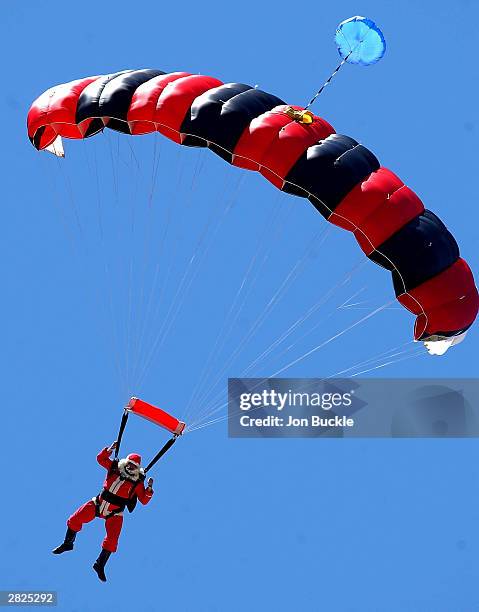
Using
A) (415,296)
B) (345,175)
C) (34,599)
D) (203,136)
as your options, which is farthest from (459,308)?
(34,599)

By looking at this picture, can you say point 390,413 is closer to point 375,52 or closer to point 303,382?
point 303,382

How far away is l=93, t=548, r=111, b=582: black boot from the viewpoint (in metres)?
17.9

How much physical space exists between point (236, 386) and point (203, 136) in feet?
20.8

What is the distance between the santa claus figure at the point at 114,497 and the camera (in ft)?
57.3

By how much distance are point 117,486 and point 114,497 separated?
0.45 ft

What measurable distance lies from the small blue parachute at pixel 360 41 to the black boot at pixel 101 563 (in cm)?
658

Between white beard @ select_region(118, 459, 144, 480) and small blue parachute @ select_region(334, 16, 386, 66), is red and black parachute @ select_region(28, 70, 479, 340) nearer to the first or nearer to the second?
small blue parachute @ select_region(334, 16, 386, 66)

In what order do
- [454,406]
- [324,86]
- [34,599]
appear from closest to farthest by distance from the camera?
[324,86]
[34,599]
[454,406]

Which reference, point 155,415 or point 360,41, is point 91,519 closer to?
point 155,415

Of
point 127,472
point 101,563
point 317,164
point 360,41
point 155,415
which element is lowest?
point 101,563

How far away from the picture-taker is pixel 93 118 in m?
17.4

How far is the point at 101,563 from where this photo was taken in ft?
58.9

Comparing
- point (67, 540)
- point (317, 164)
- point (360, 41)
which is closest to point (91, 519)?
point (67, 540)

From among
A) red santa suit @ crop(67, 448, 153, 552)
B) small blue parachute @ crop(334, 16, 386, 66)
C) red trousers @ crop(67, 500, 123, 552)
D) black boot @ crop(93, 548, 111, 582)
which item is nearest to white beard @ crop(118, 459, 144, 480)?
red santa suit @ crop(67, 448, 153, 552)
